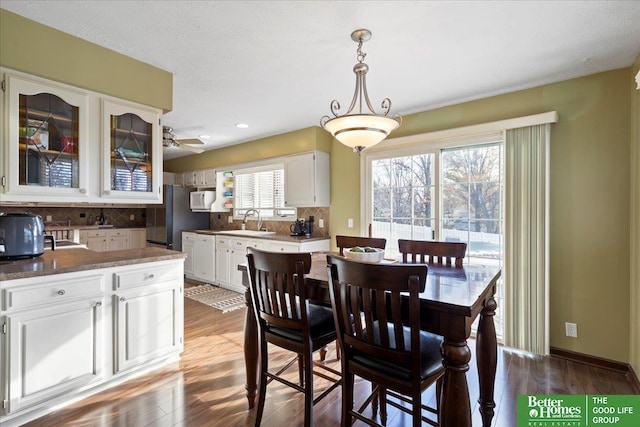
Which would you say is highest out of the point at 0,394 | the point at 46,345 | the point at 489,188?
the point at 489,188

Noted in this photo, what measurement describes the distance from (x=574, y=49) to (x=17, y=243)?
13.1ft

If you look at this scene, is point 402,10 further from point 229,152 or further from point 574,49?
point 229,152

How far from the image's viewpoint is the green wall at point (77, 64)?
1.92 meters

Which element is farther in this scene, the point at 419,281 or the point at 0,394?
the point at 0,394

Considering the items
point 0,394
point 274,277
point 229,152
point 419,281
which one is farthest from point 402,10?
point 229,152

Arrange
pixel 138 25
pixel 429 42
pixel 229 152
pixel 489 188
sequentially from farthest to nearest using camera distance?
pixel 229 152, pixel 489 188, pixel 429 42, pixel 138 25

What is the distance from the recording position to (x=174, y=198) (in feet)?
18.6

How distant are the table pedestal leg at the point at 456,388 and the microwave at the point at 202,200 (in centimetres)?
512

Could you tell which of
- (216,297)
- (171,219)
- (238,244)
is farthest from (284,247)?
(171,219)

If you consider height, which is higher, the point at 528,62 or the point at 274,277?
the point at 528,62

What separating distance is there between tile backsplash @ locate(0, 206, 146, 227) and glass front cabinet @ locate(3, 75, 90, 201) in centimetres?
433

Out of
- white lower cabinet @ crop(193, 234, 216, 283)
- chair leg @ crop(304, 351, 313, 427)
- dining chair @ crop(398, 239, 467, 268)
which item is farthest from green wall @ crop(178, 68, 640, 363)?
white lower cabinet @ crop(193, 234, 216, 283)

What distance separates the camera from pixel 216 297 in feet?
14.8

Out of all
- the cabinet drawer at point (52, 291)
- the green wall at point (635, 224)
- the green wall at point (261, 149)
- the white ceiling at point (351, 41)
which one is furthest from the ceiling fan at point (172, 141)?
the green wall at point (635, 224)
